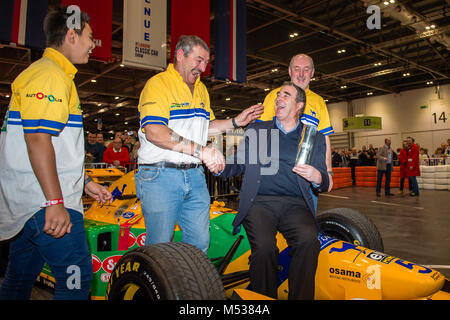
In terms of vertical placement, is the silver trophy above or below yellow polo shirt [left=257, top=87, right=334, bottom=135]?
below

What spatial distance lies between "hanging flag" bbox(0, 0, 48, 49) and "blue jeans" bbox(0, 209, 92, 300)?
15.9 feet

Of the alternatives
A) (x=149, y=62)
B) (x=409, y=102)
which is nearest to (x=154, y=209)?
(x=149, y=62)

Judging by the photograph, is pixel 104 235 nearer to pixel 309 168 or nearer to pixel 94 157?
pixel 309 168

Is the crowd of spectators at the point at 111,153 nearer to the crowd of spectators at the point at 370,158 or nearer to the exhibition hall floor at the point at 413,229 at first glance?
the exhibition hall floor at the point at 413,229

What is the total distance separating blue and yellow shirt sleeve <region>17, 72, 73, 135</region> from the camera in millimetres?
1315

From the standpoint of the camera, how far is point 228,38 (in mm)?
7191

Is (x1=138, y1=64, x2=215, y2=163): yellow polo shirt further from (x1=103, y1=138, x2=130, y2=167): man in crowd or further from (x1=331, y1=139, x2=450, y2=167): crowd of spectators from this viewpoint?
(x1=331, y1=139, x2=450, y2=167): crowd of spectators

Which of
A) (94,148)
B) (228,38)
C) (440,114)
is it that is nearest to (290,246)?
(228,38)

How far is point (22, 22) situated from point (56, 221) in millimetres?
5266

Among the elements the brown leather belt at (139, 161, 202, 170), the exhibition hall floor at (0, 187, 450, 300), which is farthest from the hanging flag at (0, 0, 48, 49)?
the brown leather belt at (139, 161, 202, 170)

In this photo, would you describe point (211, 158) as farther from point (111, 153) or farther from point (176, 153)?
point (111, 153)

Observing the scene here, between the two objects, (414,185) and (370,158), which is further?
(370,158)

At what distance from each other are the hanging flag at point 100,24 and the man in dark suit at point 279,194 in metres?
4.26

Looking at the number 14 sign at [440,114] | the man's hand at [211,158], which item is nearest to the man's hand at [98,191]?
the man's hand at [211,158]
